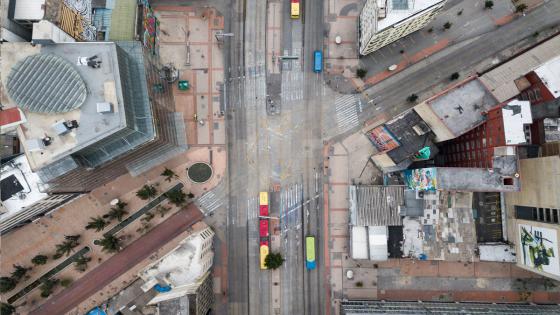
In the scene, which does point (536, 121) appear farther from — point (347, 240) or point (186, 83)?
point (186, 83)

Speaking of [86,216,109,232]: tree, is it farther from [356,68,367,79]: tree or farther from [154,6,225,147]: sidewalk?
[356,68,367,79]: tree

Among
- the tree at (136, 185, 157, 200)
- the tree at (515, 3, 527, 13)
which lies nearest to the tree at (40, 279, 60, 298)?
the tree at (136, 185, 157, 200)

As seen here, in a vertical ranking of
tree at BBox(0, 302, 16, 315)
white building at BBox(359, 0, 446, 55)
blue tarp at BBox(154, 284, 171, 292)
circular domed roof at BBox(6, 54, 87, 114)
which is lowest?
tree at BBox(0, 302, 16, 315)

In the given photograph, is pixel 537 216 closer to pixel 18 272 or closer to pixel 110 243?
pixel 110 243

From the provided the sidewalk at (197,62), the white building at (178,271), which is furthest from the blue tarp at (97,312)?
the sidewalk at (197,62)

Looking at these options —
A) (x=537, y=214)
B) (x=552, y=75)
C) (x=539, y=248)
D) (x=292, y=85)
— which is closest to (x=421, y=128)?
(x=552, y=75)

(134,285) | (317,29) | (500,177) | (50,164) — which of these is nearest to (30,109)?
(50,164)
